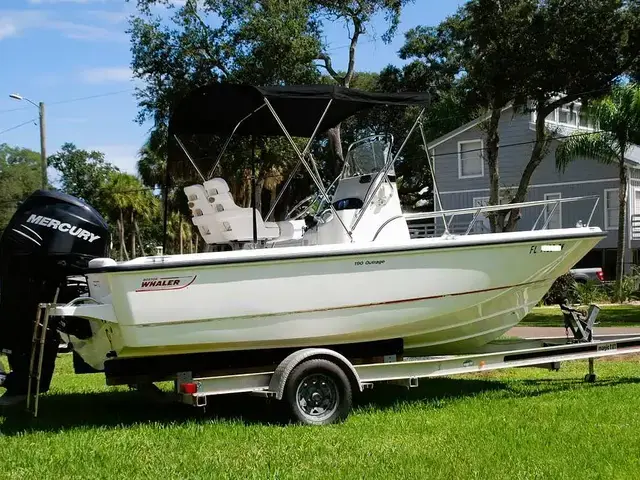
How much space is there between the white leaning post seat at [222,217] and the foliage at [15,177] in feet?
143

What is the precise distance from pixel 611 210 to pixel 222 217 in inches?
871

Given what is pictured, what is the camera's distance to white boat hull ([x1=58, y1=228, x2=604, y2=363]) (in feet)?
22.6

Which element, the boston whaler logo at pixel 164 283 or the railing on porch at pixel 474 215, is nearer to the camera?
the boston whaler logo at pixel 164 283

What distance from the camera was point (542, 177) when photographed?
94.9ft

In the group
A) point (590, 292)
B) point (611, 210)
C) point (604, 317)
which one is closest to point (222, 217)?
point (604, 317)

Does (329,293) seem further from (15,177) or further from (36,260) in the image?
(15,177)

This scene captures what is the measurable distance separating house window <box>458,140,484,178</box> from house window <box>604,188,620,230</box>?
450 centimetres

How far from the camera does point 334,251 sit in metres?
7.32

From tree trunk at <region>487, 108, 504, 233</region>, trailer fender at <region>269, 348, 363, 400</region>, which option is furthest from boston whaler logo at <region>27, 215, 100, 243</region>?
tree trunk at <region>487, 108, 504, 233</region>

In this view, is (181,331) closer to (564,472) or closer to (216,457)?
(216,457)

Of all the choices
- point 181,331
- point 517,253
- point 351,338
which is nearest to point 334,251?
point 351,338

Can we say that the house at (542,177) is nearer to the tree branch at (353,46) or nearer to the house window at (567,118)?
the house window at (567,118)

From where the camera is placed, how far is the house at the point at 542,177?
27281 millimetres

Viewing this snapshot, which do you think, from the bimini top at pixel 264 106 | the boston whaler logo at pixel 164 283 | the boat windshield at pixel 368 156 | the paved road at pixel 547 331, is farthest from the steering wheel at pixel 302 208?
the paved road at pixel 547 331
